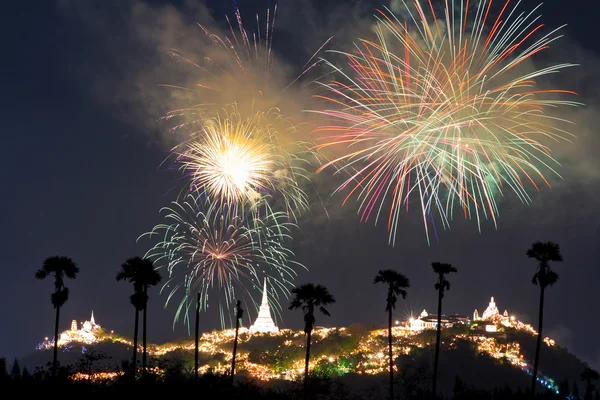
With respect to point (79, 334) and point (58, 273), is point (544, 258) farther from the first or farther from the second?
point (79, 334)

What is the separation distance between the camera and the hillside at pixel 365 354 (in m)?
128

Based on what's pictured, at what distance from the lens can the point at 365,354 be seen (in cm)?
13938

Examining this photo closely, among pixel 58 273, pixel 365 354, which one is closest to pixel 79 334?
pixel 365 354

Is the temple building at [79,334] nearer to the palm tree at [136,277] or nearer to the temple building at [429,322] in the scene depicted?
the temple building at [429,322]

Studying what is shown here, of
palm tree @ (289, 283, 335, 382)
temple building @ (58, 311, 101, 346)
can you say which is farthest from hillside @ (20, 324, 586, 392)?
palm tree @ (289, 283, 335, 382)

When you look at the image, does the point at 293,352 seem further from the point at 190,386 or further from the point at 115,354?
the point at 190,386

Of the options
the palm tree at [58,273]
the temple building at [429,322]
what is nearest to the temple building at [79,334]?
the temple building at [429,322]

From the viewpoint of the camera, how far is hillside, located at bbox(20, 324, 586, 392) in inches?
5044

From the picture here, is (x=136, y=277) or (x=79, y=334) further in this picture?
(x=79, y=334)

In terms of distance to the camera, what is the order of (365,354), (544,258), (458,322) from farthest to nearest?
(458,322) < (365,354) < (544,258)

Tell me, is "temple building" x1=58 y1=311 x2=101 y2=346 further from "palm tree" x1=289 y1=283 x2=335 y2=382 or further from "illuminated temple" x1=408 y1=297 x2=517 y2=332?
"palm tree" x1=289 y1=283 x2=335 y2=382

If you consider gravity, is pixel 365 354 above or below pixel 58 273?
below

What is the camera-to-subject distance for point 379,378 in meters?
119

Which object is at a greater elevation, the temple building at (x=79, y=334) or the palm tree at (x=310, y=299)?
the palm tree at (x=310, y=299)
